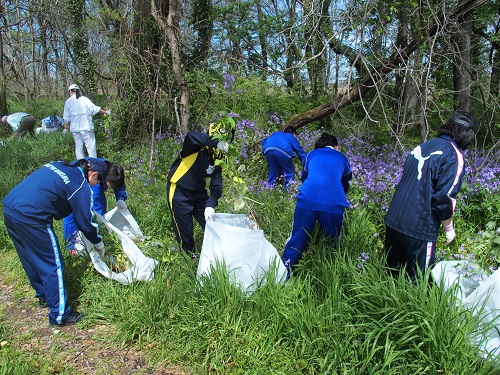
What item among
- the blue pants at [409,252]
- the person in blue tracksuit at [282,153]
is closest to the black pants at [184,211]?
the blue pants at [409,252]

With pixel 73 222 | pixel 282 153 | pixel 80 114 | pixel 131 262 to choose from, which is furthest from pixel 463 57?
pixel 80 114

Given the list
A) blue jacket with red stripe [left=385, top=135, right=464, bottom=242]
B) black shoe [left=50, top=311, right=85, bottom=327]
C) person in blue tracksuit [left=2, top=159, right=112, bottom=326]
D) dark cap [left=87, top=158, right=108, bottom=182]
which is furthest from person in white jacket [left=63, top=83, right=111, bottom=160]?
blue jacket with red stripe [left=385, top=135, right=464, bottom=242]

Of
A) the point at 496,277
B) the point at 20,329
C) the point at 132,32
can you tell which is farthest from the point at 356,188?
the point at 132,32

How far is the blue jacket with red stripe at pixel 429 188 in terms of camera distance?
2486 millimetres

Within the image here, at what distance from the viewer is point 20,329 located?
2979 mm

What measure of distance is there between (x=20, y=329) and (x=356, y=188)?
343 centimetres

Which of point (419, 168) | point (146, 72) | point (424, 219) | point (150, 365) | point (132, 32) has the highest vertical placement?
point (132, 32)

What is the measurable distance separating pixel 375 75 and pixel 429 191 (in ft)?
9.60

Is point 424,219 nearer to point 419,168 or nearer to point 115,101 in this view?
point 419,168

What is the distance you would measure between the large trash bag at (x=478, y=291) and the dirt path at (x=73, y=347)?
1.86 metres

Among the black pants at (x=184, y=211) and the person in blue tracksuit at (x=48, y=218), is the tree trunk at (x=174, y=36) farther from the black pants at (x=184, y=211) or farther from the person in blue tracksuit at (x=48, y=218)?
the person in blue tracksuit at (x=48, y=218)

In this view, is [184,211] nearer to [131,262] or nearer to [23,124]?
[131,262]

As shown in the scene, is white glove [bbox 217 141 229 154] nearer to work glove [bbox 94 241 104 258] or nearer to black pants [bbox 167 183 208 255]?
black pants [bbox 167 183 208 255]

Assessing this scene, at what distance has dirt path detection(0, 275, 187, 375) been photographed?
250 cm
